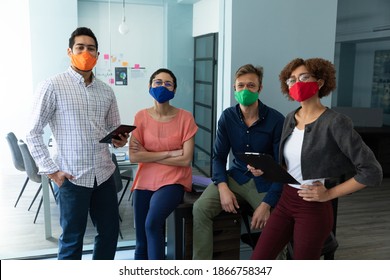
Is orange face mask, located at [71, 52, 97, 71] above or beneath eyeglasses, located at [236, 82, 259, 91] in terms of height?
above

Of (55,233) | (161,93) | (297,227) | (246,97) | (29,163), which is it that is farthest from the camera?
(55,233)

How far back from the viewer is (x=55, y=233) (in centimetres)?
335

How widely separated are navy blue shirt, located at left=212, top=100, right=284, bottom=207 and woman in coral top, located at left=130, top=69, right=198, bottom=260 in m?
0.22

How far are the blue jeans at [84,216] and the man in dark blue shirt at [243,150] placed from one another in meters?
0.51

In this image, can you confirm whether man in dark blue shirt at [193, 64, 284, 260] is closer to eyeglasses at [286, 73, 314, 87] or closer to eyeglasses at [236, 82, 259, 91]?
eyeglasses at [236, 82, 259, 91]

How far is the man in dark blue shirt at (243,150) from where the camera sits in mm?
2234

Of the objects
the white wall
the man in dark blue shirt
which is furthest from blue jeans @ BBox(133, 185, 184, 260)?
the white wall

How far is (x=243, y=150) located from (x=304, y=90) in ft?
2.14

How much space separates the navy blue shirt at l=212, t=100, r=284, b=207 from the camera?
7.43 ft

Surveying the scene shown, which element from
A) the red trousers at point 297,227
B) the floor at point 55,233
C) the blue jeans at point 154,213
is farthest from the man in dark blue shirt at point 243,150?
the floor at point 55,233

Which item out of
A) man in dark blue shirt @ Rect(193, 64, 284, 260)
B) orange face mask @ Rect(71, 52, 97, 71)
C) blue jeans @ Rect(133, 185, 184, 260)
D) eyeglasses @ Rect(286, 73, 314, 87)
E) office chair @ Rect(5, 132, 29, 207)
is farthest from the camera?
office chair @ Rect(5, 132, 29, 207)

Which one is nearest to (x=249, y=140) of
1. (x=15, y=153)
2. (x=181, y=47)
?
(x=181, y=47)

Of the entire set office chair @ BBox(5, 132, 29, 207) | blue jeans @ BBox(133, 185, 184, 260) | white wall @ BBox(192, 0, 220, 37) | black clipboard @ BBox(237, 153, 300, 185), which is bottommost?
blue jeans @ BBox(133, 185, 184, 260)

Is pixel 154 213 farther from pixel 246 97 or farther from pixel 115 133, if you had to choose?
pixel 246 97
